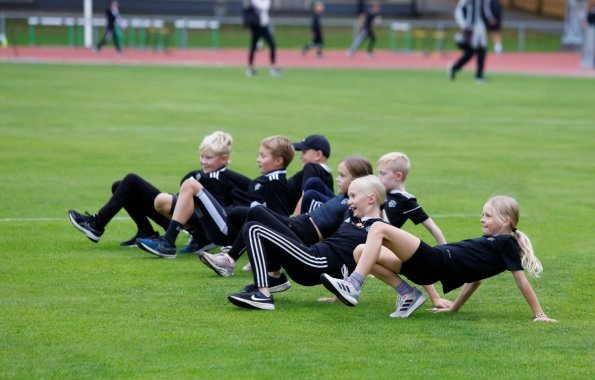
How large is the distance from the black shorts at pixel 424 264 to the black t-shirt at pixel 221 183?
264cm

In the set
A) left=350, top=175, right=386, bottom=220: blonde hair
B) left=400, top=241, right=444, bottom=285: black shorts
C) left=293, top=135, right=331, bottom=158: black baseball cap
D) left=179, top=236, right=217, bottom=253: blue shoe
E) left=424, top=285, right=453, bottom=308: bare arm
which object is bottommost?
left=179, top=236, right=217, bottom=253: blue shoe

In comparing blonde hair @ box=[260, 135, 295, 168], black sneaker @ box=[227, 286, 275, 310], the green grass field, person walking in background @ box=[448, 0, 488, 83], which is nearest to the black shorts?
the green grass field

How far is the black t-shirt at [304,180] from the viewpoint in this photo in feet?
32.9

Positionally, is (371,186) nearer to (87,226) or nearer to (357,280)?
(357,280)

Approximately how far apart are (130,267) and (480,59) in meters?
23.0

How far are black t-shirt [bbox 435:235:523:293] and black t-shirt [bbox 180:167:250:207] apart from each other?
2.73m

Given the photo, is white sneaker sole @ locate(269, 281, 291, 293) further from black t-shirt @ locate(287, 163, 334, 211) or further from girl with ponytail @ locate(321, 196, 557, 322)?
black t-shirt @ locate(287, 163, 334, 211)

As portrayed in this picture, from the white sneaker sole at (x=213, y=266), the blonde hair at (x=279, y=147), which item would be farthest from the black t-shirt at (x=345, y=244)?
the blonde hair at (x=279, y=147)

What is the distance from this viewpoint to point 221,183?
33.8ft

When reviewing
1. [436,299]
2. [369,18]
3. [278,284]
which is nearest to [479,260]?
[436,299]

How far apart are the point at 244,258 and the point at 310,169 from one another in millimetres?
1024

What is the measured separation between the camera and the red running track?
123ft

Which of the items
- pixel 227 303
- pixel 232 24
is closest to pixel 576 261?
pixel 227 303

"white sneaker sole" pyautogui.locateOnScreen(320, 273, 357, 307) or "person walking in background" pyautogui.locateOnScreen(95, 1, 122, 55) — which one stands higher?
"person walking in background" pyautogui.locateOnScreen(95, 1, 122, 55)
